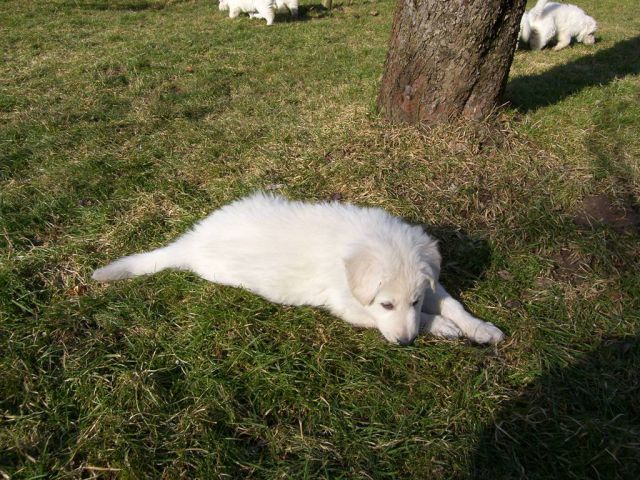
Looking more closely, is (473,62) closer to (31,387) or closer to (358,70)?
(358,70)

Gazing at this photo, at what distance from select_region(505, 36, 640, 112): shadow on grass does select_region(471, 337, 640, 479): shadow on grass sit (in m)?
2.86

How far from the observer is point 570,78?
537 cm

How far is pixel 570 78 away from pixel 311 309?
4.86 m

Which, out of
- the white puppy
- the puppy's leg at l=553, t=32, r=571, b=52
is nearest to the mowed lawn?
the white puppy

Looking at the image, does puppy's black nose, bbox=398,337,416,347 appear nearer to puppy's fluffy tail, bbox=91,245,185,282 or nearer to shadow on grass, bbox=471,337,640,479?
shadow on grass, bbox=471,337,640,479

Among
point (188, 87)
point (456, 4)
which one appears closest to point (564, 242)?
point (456, 4)

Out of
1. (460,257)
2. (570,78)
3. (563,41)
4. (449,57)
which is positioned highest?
(449,57)

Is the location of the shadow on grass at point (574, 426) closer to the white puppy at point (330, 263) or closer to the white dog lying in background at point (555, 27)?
the white puppy at point (330, 263)

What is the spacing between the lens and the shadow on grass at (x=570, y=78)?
14.8 feet

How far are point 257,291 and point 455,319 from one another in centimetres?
111

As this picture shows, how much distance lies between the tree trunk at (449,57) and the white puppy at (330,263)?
Result: 1.67 meters

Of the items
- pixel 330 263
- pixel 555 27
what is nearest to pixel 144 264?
pixel 330 263

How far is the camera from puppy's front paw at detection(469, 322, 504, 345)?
7.45 feet

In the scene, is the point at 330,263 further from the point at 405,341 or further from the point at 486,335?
the point at 486,335
